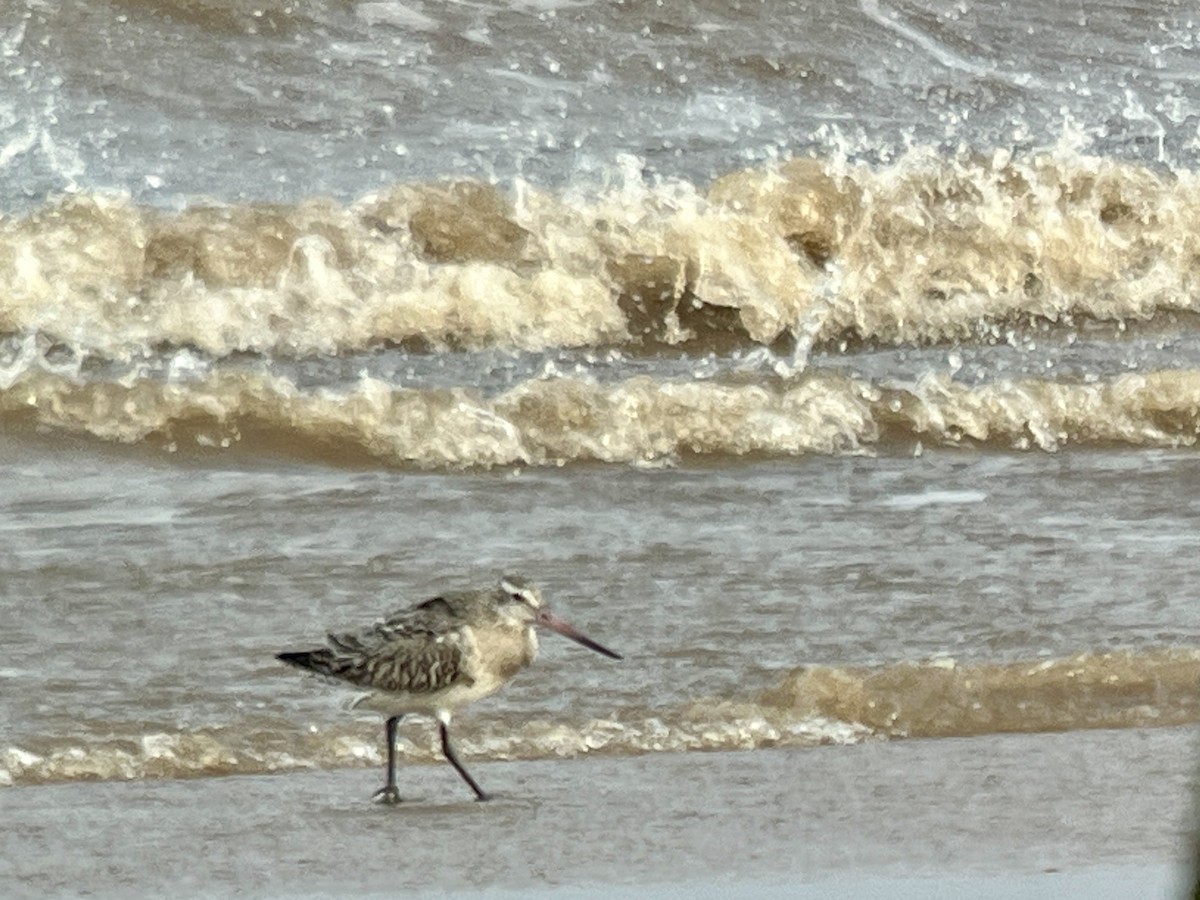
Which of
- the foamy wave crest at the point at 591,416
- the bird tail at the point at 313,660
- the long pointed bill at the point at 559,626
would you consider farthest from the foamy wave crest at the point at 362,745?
the foamy wave crest at the point at 591,416

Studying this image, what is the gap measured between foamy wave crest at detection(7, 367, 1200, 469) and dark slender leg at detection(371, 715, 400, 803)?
9.47 ft

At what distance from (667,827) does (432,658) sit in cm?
51

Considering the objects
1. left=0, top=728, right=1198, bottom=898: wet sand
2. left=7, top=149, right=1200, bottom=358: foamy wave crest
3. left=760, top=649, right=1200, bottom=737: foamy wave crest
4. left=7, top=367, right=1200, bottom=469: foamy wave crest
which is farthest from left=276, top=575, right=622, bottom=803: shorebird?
left=7, top=149, right=1200, bottom=358: foamy wave crest

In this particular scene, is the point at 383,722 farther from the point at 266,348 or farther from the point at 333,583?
the point at 266,348

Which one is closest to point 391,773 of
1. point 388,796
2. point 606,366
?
point 388,796

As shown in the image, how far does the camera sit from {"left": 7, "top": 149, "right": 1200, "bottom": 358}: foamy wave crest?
990 centimetres

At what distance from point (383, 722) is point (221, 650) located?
1.99ft

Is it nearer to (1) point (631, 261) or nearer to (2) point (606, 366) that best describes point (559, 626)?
(2) point (606, 366)

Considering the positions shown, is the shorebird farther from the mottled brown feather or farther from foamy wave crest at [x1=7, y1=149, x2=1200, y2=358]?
foamy wave crest at [x1=7, y1=149, x2=1200, y2=358]

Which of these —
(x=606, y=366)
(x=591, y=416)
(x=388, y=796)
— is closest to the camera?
(x=388, y=796)

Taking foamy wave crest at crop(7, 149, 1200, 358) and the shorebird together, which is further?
foamy wave crest at crop(7, 149, 1200, 358)

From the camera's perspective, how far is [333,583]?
20.7ft

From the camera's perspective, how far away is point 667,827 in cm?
460

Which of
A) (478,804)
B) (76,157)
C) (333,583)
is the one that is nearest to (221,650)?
(333,583)
